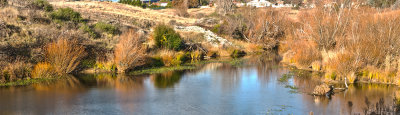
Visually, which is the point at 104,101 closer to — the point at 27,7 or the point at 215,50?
the point at 215,50

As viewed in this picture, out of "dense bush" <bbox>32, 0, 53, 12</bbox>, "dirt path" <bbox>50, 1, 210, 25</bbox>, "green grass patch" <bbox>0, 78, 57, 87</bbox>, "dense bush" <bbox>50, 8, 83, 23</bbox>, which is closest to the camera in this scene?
"green grass patch" <bbox>0, 78, 57, 87</bbox>

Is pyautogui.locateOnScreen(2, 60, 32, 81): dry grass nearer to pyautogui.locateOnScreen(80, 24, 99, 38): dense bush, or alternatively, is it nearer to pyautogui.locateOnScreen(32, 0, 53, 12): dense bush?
pyautogui.locateOnScreen(80, 24, 99, 38): dense bush

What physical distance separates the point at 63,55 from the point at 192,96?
962 centimetres

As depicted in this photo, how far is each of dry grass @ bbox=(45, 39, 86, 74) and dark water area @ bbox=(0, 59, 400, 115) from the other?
981mm

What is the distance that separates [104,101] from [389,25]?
54.0 feet

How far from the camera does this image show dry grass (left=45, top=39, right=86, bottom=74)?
23.0 metres

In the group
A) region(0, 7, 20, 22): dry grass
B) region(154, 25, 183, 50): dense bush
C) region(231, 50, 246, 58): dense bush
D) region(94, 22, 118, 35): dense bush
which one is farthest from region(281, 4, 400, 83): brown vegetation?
region(0, 7, 20, 22): dry grass

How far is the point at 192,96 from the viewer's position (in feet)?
59.1

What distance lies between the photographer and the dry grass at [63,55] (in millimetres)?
23047

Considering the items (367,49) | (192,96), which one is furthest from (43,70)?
(367,49)

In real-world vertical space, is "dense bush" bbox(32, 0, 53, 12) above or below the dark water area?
above

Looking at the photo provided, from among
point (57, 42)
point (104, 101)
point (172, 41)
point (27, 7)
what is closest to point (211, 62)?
point (172, 41)

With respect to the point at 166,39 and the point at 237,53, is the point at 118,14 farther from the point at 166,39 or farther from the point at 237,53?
the point at 166,39

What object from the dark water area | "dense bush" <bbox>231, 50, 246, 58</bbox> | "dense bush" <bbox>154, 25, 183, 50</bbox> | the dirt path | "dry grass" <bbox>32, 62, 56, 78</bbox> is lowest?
"dense bush" <bbox>231, 50, 246, 58</bbox>
